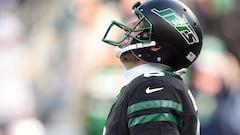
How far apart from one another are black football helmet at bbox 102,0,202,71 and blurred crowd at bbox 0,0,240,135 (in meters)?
3.76

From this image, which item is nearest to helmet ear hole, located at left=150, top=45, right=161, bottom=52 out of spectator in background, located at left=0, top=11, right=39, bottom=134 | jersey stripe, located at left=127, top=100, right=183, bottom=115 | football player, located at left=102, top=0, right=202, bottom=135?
football player, located at left=102, top=0, right=202, bottom=135

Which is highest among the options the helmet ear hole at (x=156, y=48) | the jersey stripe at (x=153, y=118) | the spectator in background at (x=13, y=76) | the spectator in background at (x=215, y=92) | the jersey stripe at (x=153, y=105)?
the helmet ear hole at (x=156, y=48)

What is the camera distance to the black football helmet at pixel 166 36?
318 centimetres

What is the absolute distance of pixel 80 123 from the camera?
24.6 ft

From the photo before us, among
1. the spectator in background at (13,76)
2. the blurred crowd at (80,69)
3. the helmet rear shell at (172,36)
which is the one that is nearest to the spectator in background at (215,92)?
the blurred crowd at (80,69)

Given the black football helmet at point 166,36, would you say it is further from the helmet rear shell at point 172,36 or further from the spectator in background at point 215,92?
the spectator in background at point 215,92

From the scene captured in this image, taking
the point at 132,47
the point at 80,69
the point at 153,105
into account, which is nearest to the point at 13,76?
the point at 80,69

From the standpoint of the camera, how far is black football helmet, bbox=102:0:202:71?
3.18 meters

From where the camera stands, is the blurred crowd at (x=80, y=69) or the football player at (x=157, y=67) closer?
the football player at (x=157, y=67)

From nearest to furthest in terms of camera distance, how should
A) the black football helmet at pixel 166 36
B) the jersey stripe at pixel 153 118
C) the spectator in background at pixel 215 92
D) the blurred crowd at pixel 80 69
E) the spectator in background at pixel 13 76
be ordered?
the jersey stripe at pixel 153 118 < the black football helmet at pixel 166 36 < the spectator in background at pixel 215 92 < the blurred crowd at pixel 80 69 < the spectator in background at pixel 13 76

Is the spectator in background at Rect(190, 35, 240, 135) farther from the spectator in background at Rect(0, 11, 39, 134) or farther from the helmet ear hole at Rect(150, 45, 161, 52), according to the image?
the helmet ear hole at Rect(150, 45, 161, 52)

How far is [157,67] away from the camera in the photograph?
3.18 m

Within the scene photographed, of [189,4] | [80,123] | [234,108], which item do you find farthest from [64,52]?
[234,108]

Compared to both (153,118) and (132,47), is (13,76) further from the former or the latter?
(153,118)
